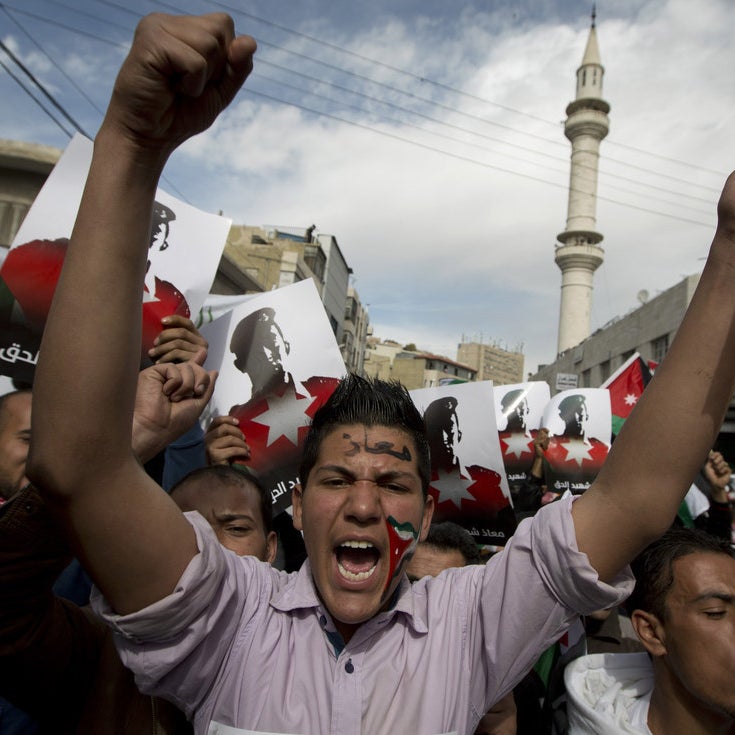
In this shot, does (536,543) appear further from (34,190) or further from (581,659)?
(34,190)

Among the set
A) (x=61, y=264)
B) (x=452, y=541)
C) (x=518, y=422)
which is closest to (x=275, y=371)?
(x=61, y=264)

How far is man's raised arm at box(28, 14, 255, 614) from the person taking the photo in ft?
2.83

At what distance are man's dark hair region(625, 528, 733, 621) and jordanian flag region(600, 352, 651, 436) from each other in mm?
4214

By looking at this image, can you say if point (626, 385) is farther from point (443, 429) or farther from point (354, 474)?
point (354, 474)

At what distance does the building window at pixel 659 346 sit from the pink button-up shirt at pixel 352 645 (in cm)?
1902

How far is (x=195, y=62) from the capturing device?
2.64ft

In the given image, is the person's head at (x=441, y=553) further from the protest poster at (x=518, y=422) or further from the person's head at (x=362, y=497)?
the protest poster at (x=518, y=422)

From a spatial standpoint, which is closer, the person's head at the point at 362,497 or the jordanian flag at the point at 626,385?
the person's head at the point at 362,497

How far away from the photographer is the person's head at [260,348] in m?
3.15

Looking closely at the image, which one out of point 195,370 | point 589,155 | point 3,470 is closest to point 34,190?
point 3,470

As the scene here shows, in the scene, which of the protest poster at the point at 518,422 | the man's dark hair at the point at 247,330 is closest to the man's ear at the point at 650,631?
the man's dark hair at the point at 247,330

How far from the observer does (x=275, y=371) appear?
3156mm

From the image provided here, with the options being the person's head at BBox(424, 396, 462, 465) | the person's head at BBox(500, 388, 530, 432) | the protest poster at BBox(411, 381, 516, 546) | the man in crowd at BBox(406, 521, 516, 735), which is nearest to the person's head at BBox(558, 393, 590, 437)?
the person's head at BBox(500, 388, 530, 432)

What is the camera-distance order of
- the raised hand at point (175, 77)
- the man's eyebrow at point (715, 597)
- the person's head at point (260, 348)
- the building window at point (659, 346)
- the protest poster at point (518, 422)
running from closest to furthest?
the raised hand at point (175, 77), the man's eyebrow at point (715, 597), the person's head at point (260, 348), the protest poster at point (518, 422), the building window at point (659, 346)
